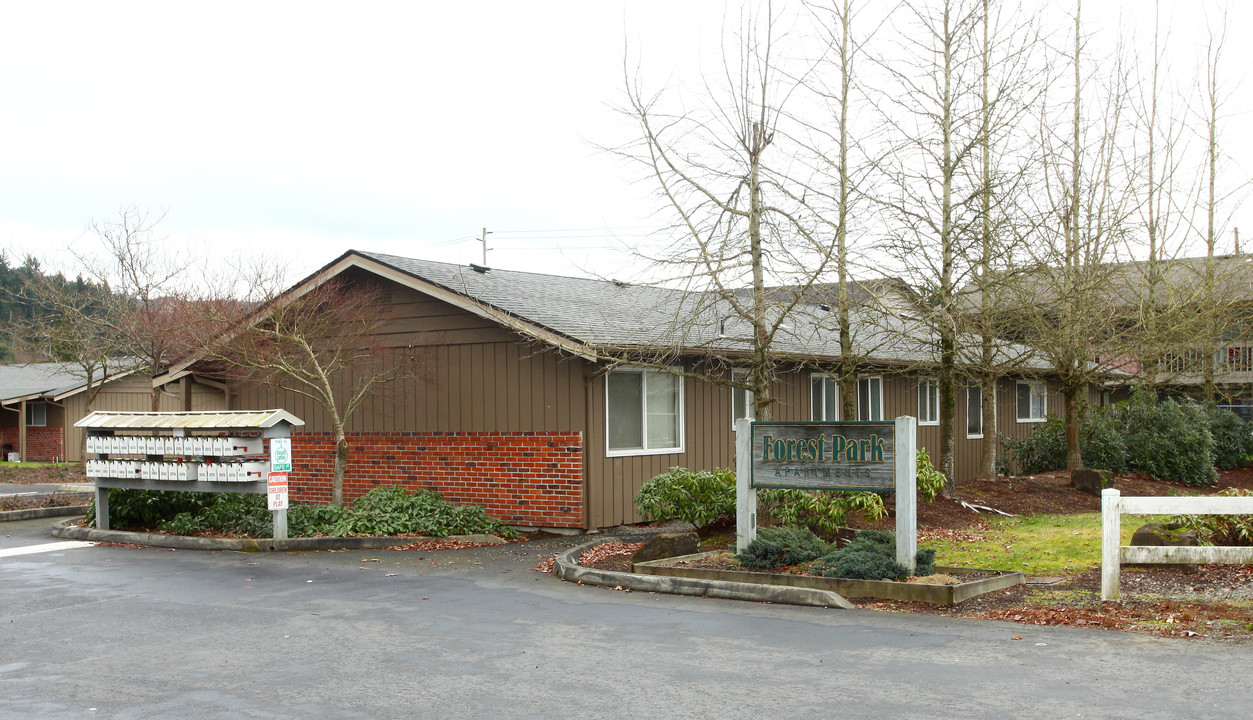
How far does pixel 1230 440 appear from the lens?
2647 centimetres

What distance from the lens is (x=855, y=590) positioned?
970 centimetres

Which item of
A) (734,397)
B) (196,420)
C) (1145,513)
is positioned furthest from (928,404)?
(196,420)

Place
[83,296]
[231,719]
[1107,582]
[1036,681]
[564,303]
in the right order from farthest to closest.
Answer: [83,296] → [564,303] → [1107,582] → [1036,681] → [231,719]

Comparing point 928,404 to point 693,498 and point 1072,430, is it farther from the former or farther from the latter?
point 693,498

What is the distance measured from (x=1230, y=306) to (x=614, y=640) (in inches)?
799

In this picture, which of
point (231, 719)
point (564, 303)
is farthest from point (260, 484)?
point (231, 719)

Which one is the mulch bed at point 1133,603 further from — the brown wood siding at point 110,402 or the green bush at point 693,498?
the brown wood siding at point 110,402

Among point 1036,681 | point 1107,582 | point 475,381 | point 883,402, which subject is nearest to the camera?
point 1036,681

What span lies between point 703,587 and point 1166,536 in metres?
4.55

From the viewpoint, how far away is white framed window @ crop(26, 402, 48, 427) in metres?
41.2

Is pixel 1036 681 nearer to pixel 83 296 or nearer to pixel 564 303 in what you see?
pixel 564 303

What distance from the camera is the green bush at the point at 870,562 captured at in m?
9.80

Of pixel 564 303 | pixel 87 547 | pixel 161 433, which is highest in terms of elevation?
pixel 564 303

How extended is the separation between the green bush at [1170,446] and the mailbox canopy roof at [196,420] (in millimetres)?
17292
